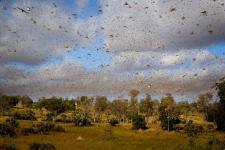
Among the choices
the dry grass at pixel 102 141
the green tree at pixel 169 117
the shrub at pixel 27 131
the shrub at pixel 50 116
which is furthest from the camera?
the shrub at pixel 50 116

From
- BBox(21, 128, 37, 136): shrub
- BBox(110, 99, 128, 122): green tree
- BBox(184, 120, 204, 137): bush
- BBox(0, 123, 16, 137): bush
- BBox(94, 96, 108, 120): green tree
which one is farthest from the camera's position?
BBox(94, 96, 108, 120): green tree

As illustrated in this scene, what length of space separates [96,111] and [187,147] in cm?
14018

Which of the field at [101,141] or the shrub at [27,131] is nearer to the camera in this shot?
the field at [101,141]

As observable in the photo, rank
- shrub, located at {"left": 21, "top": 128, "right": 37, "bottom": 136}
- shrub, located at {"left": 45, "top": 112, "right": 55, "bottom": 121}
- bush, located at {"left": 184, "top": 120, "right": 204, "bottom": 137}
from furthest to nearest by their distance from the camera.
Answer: shrub, located at {"left": 45, "top": 112, "right": 55, "bottom": 121}
bush, located at {"left": 184, "top": 120, "right": 204, "bottom": 137}
shrub, located at {"left": 21, "top": 128, "right": 37, "bottom": 136}

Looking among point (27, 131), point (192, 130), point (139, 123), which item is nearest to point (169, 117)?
point (139, 123)

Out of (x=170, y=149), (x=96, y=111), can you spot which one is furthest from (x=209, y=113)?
(x=96, y=111)

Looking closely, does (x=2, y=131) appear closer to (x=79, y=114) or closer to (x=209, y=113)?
(x=79, y=114)

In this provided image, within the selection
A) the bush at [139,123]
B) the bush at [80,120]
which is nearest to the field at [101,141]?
the bush at [80,120]

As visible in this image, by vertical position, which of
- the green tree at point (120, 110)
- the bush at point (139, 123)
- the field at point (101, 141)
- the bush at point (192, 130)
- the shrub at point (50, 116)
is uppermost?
the green tree at point (120, 110)

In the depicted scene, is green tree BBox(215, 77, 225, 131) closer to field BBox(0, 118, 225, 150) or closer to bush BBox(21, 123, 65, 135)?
field BBox(0, 118, 225, 150)

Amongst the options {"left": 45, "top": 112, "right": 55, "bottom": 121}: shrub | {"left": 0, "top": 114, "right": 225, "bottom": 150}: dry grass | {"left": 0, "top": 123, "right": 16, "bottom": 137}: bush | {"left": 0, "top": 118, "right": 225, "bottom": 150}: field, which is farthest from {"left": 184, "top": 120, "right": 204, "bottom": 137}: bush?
{"left": 45, "top": 112, "right": 55, "bottom": 121}: shrub

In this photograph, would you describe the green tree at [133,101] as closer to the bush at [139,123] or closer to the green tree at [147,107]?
the green tree at [147,107]

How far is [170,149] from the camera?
200 ft

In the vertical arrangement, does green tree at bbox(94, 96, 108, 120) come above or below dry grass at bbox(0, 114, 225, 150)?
above
